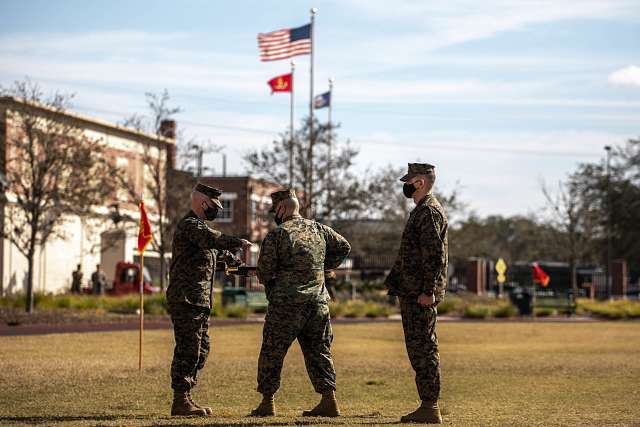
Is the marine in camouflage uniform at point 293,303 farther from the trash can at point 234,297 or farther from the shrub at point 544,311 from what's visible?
the shrub at point 544,311

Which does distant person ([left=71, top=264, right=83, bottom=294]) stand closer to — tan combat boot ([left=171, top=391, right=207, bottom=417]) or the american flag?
the american flag

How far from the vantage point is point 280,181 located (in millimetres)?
48438

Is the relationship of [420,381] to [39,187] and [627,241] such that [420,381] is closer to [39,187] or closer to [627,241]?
[39,187]

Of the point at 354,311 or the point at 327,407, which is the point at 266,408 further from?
the point at 354,311

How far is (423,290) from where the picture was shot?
10742mm

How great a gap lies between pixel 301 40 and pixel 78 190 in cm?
1263

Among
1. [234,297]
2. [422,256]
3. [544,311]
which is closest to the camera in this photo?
[422,256]

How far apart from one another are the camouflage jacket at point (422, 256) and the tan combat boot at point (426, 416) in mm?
973

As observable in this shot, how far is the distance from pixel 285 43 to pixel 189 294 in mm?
35151

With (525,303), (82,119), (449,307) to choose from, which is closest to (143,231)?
(525,303)

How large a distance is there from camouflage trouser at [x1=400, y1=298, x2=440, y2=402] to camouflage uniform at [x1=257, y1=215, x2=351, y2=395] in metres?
0.96

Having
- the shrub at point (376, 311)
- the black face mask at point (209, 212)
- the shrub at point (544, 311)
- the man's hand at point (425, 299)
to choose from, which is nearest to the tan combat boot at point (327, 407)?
the man's hand at point (425, 299)

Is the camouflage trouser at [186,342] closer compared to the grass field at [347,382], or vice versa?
the camouflage trouser at [186,342]

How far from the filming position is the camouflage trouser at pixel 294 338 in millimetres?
11188
